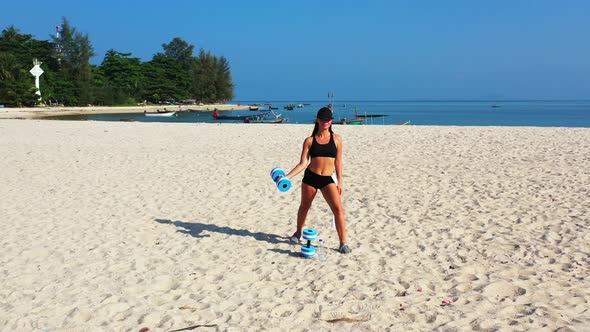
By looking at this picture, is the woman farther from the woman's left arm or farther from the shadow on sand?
the shadow on sand

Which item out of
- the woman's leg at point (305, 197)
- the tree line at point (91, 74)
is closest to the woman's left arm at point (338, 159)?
the woman's leg at point (305, 197)

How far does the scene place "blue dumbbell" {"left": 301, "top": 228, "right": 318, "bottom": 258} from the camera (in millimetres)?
5156

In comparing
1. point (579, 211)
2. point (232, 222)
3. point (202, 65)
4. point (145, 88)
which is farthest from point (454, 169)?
point (202, 65)

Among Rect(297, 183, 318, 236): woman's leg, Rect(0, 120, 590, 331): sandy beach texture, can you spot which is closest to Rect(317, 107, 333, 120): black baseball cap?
Rect(297, 183, 318, 236): woman's leg

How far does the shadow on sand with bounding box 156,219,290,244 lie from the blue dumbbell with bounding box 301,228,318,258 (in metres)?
0.68

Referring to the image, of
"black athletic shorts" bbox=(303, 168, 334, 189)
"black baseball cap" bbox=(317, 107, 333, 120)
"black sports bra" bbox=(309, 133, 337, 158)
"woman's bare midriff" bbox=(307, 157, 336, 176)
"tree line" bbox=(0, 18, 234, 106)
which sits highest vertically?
"tree line" bbox=(0, 18, 234, 106)

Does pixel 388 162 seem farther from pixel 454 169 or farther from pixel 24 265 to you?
pixel 24 265

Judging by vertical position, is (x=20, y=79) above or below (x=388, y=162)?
above

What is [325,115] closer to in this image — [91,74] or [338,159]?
[338,159]

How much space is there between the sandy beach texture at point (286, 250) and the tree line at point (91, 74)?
64.9 m

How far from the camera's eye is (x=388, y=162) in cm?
1220

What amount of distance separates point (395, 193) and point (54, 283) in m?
5.91

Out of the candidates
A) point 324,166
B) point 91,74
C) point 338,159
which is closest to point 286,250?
point 324,166

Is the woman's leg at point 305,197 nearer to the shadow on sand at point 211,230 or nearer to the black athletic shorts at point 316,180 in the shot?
the black athletic shorts at point 316,180
